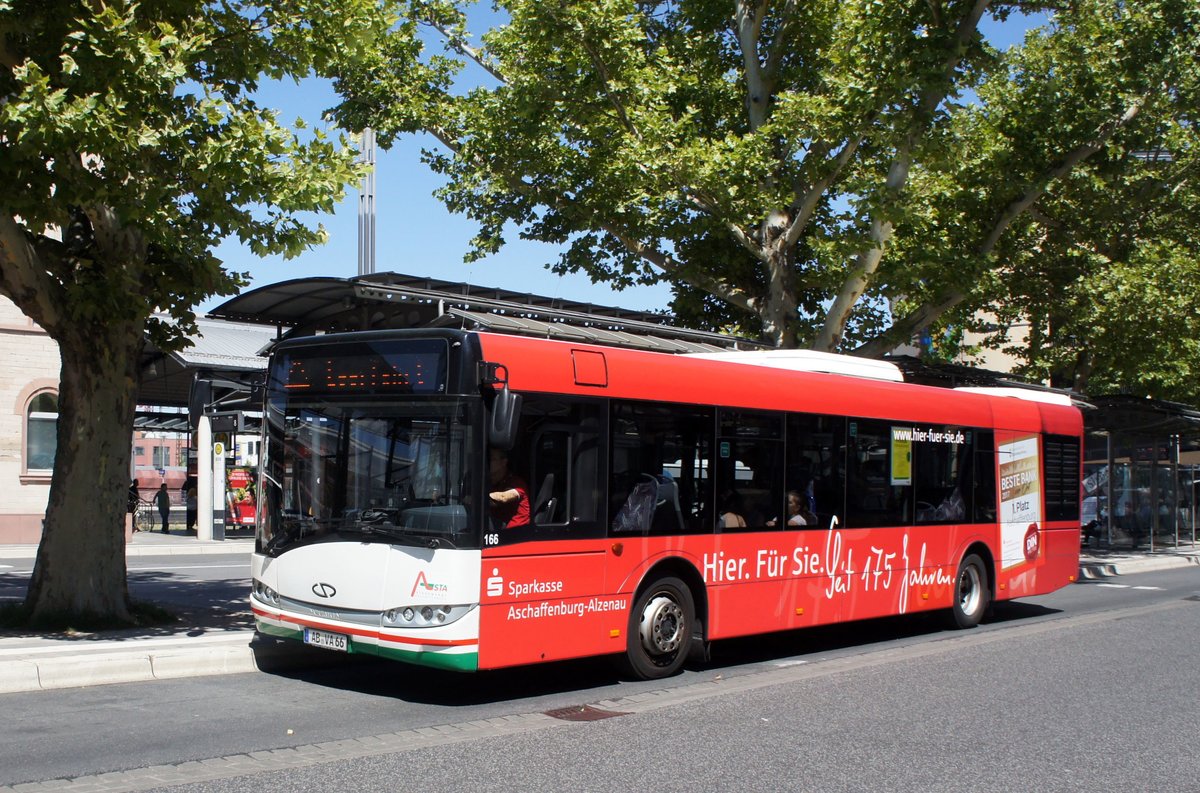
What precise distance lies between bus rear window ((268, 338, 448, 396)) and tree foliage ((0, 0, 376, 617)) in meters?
1.76

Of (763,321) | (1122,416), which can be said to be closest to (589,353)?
(763,321)

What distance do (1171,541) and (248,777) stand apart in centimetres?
3381

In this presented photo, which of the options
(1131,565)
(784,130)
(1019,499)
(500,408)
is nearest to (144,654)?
(500,408)

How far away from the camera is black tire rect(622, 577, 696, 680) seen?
1007cm

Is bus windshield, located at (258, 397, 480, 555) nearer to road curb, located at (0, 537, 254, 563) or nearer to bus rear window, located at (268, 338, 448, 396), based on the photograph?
bus rear window, located at (268, 338, 448, 396)

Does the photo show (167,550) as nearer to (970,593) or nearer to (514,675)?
(514,675)

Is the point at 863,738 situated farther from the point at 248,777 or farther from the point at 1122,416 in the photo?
the point at 1122,416

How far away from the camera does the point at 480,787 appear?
255 inches

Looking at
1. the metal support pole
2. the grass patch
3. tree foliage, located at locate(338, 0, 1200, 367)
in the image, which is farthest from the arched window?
the grass patch

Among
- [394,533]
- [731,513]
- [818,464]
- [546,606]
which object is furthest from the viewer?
[818,464]

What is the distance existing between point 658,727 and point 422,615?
1.85 metres

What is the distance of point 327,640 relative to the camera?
9.05m

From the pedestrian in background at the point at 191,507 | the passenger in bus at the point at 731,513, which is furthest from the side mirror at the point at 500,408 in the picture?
the pedestrian in background at the point at 191,507

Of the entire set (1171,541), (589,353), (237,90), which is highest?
(237,90)
